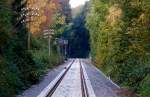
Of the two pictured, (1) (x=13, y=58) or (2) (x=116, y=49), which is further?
(2) (x=116, y=49)

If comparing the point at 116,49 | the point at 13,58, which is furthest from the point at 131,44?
the point at 13,58

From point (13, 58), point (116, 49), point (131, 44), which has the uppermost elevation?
point (131, 44)

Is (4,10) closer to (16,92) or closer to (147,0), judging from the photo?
(16,92)

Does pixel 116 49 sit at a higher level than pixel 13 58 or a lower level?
higher

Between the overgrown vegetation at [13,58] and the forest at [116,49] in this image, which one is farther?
the forest at [116,49]

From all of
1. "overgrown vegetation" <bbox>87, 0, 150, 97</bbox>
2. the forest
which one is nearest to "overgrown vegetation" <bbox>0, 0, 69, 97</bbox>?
the forest

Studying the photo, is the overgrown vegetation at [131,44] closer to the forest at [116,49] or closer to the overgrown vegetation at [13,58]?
the forest at [116,49]

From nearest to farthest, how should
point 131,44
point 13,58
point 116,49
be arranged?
point 13,58
point 131,44
point 116,49

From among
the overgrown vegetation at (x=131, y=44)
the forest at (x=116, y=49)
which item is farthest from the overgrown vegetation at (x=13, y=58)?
the overgrown vegetation at (x=131, y=44)

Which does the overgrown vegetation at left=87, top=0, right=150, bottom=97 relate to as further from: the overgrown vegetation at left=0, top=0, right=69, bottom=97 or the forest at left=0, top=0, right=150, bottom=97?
the overgrown vegetation at left=0, top=0, right=69, bottom=97

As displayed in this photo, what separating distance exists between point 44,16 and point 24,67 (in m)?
34.0

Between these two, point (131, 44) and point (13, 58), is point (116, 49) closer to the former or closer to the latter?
point (131, 44)

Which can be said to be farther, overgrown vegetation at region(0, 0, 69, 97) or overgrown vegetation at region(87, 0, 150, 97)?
overgrown vegetation at region(87, 0, 150, 97)

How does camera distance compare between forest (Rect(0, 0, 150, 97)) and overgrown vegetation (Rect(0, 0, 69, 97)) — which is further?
forest (Rect(0, 0, 150, 97))
